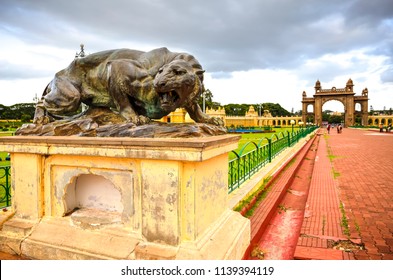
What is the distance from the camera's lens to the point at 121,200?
7.91 feet

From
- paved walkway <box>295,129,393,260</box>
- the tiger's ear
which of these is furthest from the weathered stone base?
the tiger's ear

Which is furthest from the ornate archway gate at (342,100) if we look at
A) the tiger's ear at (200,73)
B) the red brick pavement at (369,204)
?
the tiger's ear at (200,73)

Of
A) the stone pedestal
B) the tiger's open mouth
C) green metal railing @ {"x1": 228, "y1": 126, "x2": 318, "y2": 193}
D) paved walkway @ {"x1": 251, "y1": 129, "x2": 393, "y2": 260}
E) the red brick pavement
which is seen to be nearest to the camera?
the stone pedestal

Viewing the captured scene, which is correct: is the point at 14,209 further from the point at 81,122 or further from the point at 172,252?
the point at 172,252

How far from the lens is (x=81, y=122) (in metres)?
2.66

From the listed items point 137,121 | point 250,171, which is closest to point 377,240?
point 250,171

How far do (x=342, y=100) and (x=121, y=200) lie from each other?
7477cm

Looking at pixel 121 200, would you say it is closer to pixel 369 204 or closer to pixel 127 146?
pixel 127 146

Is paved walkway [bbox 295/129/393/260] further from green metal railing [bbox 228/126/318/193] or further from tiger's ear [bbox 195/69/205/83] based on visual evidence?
tiger's ear [bbox 195/69/205/83]

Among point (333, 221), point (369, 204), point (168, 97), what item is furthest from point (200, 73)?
point (369, 204)

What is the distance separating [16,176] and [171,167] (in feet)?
5.27

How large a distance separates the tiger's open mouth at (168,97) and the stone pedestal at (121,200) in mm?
526

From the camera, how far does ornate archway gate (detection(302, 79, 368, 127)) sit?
215ft

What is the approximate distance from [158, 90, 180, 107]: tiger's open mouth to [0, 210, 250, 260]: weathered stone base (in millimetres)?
1100
